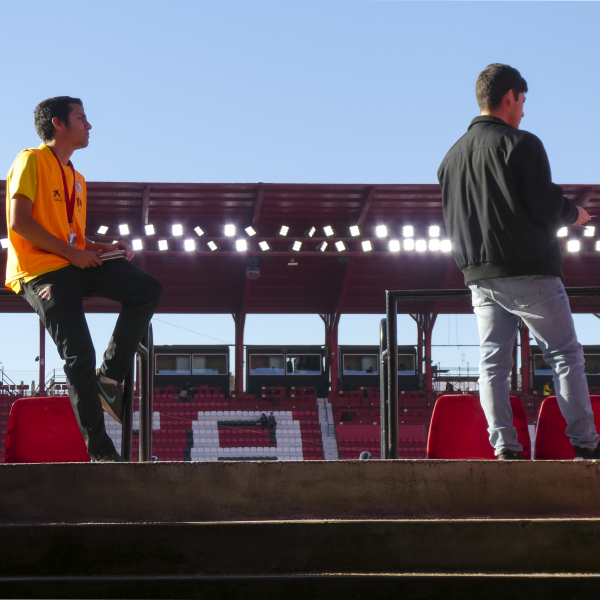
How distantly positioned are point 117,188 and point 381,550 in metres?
20.8

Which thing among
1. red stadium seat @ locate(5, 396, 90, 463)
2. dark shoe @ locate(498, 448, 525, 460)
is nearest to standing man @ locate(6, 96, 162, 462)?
red stadium seat @ locate(5, 396, 90, 463)

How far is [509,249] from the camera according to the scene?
301cm

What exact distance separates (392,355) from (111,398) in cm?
120

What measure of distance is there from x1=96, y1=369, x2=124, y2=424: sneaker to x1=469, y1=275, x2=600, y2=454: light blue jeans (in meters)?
1.47

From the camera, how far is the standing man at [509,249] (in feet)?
9.78

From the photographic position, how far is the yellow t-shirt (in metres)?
3.15

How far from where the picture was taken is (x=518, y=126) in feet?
10.8

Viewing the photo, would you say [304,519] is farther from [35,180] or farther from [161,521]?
[35,180]

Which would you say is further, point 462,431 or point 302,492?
point 462,431

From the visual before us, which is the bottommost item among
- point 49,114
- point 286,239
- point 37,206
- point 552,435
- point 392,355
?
point 552,435

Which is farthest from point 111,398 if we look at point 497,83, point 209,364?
point 209,364

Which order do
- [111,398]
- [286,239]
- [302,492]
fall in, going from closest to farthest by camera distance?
1. [302,492]
2. [111,398]
3. [286,239]

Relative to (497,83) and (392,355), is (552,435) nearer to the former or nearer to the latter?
(392,355)

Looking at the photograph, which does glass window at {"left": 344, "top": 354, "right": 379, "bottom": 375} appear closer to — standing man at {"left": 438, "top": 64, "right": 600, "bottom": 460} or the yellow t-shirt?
standing man at {"left": 438, "top": 64, "right": 600, "bottom": 460}
